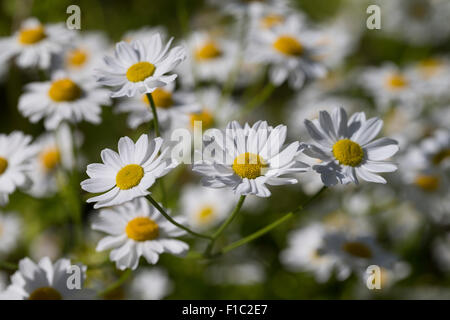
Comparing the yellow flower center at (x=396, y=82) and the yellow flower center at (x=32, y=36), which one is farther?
the yellow flower center at (x=396, y=82)

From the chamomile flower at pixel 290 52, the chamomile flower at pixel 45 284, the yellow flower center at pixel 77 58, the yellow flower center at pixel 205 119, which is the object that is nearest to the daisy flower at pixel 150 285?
the chamomile flower at pixel 45 284

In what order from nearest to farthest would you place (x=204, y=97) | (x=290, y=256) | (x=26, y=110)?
(x=26, y=110) → (x=290, y=256) → (x=204, y=97)

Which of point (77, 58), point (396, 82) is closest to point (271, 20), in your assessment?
point (396, 82)

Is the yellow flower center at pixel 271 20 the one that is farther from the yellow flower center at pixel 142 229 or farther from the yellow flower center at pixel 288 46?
the yellow flower center at pixel 142 229

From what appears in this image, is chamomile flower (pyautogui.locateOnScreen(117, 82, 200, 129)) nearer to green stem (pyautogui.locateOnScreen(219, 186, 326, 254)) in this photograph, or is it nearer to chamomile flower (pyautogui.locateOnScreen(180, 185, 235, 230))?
green stem (pyautogui.locateOnScreen(219, 186, 326, 254))

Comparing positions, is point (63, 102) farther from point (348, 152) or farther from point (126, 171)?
point (348, 152)

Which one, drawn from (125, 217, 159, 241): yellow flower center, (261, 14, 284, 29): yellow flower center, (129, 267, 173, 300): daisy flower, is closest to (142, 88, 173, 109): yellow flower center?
(125, 217, 159, 241): yellow flower center
